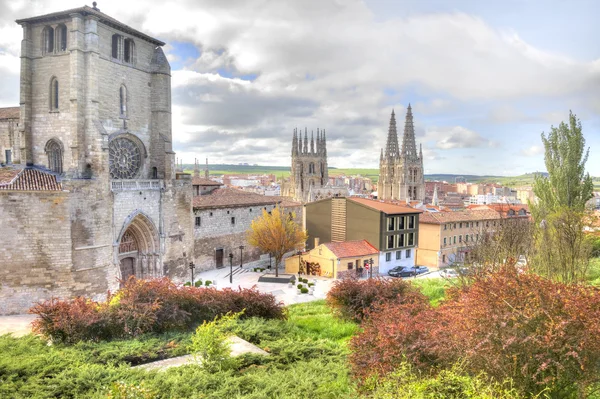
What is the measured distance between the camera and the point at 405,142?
297ft

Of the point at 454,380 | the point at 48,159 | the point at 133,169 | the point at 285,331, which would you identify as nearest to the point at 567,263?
the point at 285,331

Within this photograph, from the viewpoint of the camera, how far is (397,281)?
→ 60.2 ft

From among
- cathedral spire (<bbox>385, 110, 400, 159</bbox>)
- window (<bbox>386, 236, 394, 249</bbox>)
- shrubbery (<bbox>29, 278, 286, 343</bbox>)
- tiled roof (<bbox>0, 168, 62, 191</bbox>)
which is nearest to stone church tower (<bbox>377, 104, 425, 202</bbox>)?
cathedral spire (<bbox>385, 110, 400, 159</bbox>)

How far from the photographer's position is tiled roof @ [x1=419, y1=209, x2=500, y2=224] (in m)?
42.0

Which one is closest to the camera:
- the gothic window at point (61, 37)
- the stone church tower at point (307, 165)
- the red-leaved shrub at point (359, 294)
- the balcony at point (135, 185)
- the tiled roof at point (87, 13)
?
the red-leaved shrub at point (359, 294)

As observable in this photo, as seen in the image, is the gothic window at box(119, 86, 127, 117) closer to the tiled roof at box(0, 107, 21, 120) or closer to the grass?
the tiled roof at box(0, 107, 21, 120)

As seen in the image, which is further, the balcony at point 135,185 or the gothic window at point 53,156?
the balcony at point 135,185

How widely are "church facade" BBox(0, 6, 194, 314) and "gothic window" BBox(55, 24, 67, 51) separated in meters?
0.05

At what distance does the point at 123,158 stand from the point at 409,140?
7473 centimetres

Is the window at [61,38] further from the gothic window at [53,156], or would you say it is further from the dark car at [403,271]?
the dark car at [403,271]

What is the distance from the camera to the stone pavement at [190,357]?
34.7ft

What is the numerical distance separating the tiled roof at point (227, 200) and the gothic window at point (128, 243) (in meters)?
6.17

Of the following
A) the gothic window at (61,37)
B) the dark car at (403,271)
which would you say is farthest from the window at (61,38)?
the dark car at (403,271)

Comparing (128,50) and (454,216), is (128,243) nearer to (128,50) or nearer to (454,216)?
(128,50)
